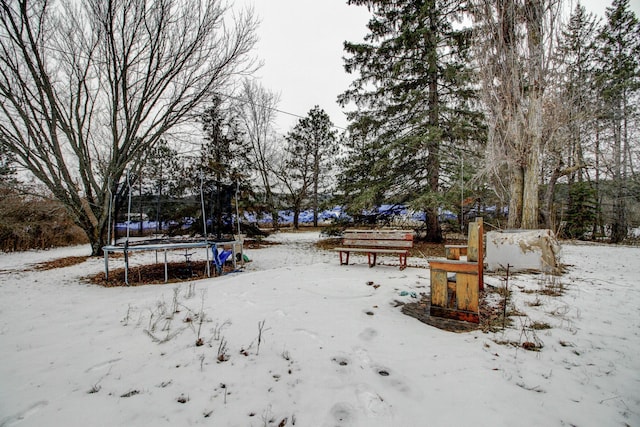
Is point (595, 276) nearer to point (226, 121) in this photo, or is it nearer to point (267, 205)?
point (267, 205)

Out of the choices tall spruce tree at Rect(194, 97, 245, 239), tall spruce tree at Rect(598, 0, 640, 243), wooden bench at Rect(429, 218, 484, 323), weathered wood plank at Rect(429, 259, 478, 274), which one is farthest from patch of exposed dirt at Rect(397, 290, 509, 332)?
tall spruce tree at Rect(598, 0, 640, 243)

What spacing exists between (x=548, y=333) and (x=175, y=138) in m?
11.3

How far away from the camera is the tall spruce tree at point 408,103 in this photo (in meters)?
10.3

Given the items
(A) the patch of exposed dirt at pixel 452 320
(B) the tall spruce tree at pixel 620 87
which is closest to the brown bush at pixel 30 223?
(A) the patch of exposed dirt at pixel 452 320

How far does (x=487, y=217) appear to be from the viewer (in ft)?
45.6

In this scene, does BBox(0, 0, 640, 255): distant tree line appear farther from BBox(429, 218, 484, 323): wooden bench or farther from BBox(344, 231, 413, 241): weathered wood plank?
BBox(429, 218, 484, 323): wooden bench

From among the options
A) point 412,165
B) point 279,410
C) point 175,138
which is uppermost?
point 175,138

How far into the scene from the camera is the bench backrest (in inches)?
235

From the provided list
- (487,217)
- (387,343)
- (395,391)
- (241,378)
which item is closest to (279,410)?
(241,378)

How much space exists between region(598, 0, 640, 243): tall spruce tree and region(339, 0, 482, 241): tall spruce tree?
28.1ft

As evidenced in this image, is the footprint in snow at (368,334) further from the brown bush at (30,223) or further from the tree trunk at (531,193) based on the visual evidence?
the brown bush at (30,223)

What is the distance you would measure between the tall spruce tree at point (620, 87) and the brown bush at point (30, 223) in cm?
2486

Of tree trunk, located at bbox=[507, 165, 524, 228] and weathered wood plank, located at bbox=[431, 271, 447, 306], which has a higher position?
tree trunk, located at bbox=[507, 165, 524, 228]

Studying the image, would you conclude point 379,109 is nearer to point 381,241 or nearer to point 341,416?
point 381,241
